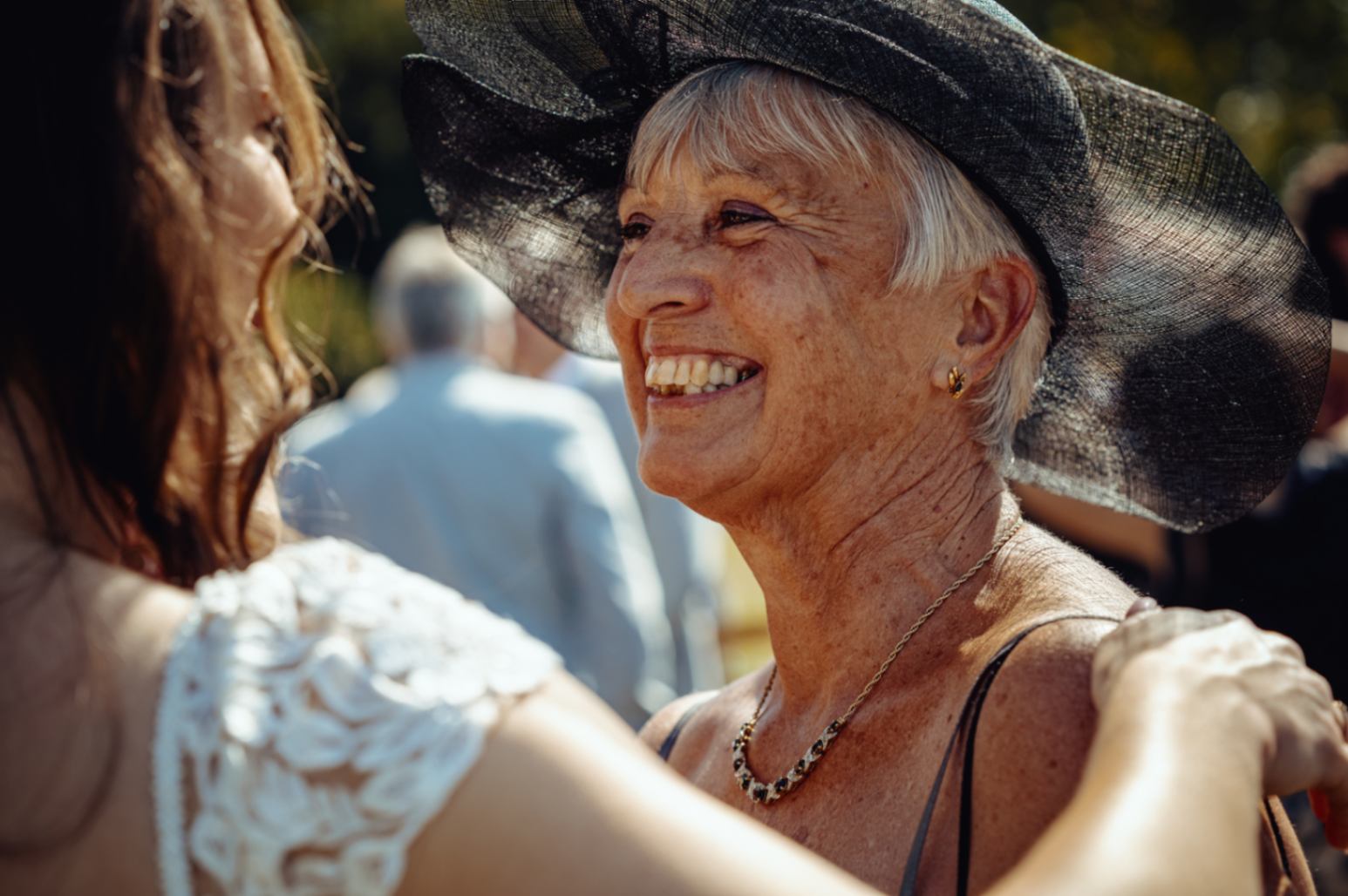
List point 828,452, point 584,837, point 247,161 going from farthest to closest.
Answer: point 828,452 → point 247,161 → point 584,837

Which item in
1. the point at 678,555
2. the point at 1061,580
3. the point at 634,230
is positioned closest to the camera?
the point at 1061,580

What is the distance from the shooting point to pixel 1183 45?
18.0 m

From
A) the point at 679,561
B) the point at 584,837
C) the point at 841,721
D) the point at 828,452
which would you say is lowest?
the point at 679,561

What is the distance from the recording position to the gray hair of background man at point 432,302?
5355 mm

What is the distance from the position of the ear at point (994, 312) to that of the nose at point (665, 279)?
1.51ft

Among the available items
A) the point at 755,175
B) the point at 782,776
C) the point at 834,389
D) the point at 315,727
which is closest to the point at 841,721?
the point at 782,776

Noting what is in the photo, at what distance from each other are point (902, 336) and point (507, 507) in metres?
2.77

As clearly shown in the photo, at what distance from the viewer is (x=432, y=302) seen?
18.1 feet

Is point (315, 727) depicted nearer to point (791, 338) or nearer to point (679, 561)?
point (791, 338)

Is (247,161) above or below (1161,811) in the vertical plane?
above

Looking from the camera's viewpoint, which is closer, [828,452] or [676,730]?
[828,452]

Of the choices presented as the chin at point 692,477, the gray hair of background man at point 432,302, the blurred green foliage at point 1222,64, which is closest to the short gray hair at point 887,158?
the chin at point 692,477

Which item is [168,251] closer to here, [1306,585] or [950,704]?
[950,704]

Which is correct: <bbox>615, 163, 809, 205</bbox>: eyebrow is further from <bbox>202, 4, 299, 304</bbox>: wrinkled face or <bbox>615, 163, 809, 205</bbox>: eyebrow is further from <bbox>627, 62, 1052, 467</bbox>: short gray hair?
<bbox>202, 4, 299, 304</bbox>: wrinkled face
